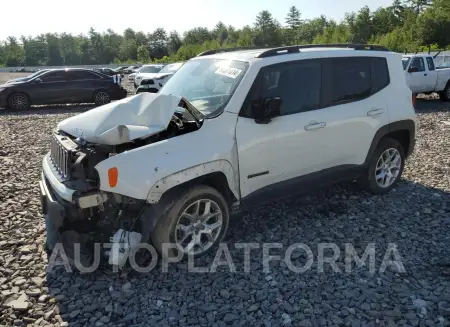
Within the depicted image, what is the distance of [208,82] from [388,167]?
2.78m

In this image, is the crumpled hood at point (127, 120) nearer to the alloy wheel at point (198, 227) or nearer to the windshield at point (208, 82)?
the windshield at point (208, 82)

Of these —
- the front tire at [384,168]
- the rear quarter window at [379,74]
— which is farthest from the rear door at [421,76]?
the rear quarter window at [379,74]

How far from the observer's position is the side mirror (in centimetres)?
378

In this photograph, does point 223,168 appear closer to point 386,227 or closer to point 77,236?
point 77,236

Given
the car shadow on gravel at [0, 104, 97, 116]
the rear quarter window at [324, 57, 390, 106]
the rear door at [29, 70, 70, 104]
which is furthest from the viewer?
the rear door at [29, 70, 70, 104]

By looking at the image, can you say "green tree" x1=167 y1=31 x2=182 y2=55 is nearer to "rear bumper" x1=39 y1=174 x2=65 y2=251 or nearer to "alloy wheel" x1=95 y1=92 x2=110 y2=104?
"alloy wheel" x1=95 y1=92 x2=110 y2=104

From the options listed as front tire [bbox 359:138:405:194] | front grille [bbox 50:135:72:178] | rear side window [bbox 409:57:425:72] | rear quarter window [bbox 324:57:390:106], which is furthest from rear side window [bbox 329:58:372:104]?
rear side window [bbox 409:57:425:72]

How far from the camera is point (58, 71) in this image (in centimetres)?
1508

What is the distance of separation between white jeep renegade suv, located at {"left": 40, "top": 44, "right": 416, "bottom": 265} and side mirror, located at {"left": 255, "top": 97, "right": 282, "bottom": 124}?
0.01 m

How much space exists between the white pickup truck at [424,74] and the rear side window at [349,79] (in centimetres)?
1048

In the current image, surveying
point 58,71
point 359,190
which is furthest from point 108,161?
point 58,71

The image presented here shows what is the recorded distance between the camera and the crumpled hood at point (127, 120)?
134 inches

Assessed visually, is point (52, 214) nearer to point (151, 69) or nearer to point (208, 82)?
point (208, 82)

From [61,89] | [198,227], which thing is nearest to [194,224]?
[198,227]
